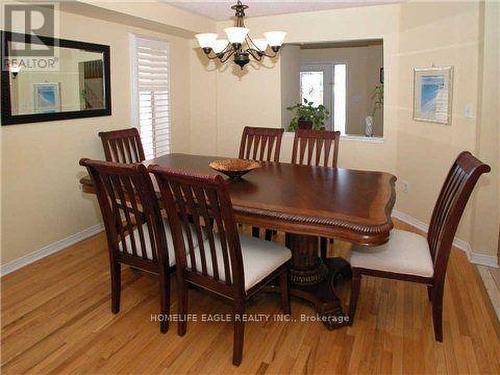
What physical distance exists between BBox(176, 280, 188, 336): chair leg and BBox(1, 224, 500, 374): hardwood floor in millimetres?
69

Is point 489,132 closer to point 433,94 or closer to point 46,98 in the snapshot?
point 433,94

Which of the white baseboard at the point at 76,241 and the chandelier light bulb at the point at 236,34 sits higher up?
the chandelier light bulb at the point at 236,34

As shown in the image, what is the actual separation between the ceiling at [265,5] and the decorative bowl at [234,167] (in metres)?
1.90

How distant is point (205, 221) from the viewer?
1968 mm

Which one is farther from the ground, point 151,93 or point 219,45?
point 219,45

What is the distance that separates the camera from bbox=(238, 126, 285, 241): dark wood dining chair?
12.1ft

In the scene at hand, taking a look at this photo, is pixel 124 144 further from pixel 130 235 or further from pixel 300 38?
pixel 300 38

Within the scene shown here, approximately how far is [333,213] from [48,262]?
2.46m

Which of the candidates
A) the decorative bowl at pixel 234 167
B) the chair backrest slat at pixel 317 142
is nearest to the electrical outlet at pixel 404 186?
the chair backrest slat at pixel 317 142

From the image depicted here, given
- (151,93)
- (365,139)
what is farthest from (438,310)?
(151,93)

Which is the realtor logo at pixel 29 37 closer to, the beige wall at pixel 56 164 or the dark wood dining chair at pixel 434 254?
the beige wall at pixel 56 164

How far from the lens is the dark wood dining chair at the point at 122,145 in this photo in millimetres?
3680

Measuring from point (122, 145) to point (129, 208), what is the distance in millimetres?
1665

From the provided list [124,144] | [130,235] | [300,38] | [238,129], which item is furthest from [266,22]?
[130,235]
